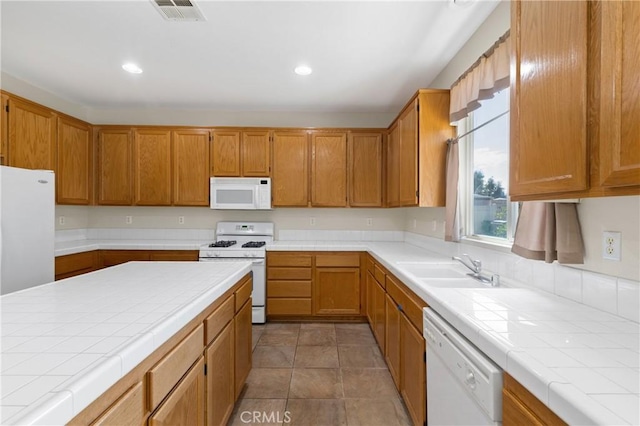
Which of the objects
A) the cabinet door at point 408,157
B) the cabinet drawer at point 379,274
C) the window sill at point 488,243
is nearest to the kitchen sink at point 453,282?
the window sill at point 488,243

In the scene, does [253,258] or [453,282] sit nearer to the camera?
[453,282]

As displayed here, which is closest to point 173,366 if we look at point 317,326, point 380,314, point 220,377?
point 220,377

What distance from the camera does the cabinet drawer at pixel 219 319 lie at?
1.33 m

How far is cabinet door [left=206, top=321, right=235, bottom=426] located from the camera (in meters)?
1.36

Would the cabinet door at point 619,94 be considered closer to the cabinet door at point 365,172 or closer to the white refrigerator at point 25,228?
the cabinet door at point 365,172

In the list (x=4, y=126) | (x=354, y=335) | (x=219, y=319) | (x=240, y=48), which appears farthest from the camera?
(x=354, y=335)

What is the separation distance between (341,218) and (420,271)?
1954 millimetres

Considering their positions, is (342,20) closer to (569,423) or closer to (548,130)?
(548,130)

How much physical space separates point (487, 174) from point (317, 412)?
2.04 metres

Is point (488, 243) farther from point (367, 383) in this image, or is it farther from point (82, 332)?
point (82, 332)

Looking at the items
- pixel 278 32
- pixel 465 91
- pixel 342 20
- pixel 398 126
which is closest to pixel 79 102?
pixel 278 32

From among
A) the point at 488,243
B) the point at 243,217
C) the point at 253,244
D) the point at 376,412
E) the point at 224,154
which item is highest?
the point at 224,154

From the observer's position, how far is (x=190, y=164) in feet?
11.8

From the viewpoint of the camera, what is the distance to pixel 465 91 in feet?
6.75
